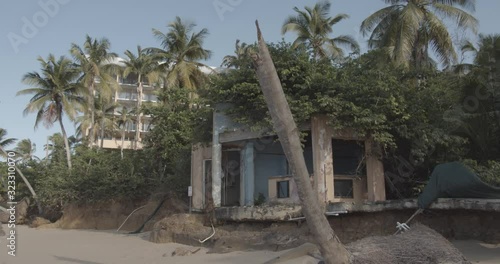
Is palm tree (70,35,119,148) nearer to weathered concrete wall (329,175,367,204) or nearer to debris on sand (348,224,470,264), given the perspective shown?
weathered concrete wall (329,175,367,204)

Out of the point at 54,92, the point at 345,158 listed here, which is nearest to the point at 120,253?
the point at 345,158

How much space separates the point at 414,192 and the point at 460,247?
3941 mm

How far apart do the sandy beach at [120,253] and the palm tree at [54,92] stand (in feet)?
46.0

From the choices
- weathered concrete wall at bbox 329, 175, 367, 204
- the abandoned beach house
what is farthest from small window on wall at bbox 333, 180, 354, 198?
weathered concrete wall at bbox 329, 175, 367, 204

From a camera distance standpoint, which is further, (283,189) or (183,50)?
(183,50)

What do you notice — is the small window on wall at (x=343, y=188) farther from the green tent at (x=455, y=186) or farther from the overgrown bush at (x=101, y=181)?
Result: the overgrown bush at (x=101, y=181)

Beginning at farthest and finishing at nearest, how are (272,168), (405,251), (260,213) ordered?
(272,168) → (260,213) → (405,251)

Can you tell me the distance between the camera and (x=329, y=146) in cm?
1424

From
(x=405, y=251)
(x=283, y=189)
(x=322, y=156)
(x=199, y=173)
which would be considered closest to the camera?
(x=405, y=251)

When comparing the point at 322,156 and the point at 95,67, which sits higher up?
the point at 95,67

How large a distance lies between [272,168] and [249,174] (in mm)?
2147

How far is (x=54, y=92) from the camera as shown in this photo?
3184 cm

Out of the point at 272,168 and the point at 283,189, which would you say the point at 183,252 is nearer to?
the point at 283,189

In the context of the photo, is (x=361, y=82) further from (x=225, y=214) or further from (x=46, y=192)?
(x=46, y=192)
